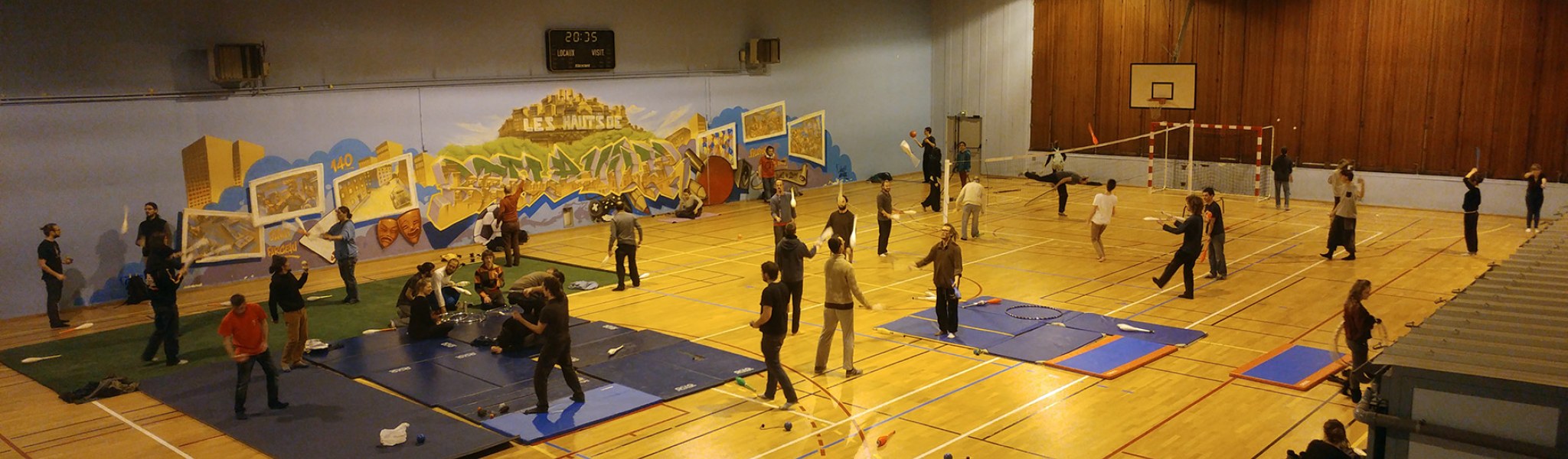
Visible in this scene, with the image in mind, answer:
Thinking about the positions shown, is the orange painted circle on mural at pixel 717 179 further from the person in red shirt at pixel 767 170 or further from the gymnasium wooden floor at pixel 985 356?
the gymnasium wooden floor at pixel 985 356

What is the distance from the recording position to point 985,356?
511 inches

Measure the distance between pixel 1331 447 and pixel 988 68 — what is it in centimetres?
2639

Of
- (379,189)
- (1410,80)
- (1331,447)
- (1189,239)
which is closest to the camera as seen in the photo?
(1331,447)

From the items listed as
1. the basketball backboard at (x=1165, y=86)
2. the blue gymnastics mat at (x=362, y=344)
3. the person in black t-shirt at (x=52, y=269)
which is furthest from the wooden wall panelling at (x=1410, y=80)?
the person in black t-shirt at (x=52, y=269)

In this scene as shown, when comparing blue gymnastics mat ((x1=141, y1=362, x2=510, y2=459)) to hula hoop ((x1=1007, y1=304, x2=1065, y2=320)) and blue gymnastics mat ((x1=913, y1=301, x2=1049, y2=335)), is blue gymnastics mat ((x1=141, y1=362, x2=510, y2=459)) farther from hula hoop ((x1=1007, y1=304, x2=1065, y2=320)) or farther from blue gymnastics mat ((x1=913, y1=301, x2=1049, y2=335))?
hula hoop ((x1=1007, y1=304, x2=1065, y2=320))

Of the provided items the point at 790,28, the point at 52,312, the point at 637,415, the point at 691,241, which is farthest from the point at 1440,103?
the point at 52,312

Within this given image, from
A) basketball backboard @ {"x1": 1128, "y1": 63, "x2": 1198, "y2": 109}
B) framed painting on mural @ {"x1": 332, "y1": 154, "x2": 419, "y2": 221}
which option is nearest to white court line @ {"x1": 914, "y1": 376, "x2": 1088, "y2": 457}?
framed painting on mural @ {"x1": 332, "y1": 154, "x2": 419, "y2": 221}

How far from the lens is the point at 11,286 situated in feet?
54.6

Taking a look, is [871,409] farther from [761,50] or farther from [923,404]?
[761,50]

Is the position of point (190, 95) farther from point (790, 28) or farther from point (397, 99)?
point (790, 28)

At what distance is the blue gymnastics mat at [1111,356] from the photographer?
1225 centimetres

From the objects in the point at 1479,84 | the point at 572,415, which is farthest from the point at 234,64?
the point at 1479,84

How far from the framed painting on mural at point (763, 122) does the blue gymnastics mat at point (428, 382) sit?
15.6m

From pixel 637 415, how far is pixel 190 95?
11456 millimetres
